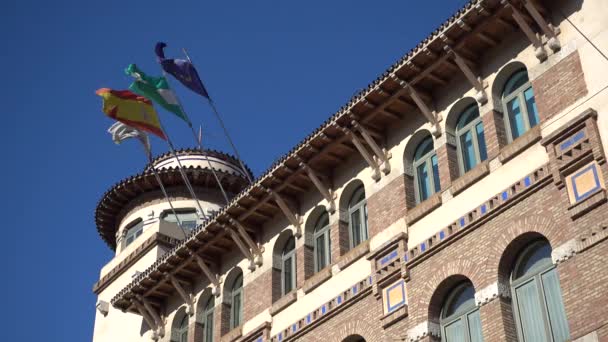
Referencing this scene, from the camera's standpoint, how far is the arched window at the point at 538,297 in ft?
64.0

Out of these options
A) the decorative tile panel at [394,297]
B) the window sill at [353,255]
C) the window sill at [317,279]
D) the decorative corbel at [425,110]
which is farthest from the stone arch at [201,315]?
the decorative corbel at [425,110]

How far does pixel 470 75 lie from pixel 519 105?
147cm

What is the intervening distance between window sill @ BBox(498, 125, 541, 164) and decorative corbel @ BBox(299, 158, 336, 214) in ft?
20.0

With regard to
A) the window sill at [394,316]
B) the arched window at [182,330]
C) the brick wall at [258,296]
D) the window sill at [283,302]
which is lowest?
the window sill at [394,316]

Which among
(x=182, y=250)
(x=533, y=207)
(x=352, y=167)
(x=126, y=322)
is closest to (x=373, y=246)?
(x=352, y=167)

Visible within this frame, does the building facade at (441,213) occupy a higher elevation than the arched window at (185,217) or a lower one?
lower

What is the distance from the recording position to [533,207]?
20.7 metres

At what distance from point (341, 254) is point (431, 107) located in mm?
4319

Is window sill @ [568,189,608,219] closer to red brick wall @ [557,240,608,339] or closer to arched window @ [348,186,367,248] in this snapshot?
Answer: red brick wall @ [557,240,608,339]

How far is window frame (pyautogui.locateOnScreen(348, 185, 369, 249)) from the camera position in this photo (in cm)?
2588

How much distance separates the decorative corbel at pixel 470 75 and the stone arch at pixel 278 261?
739 cm

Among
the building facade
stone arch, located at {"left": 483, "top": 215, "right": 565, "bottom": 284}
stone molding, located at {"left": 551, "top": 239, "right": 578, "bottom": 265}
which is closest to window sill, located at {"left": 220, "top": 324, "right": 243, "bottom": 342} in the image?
the building facade

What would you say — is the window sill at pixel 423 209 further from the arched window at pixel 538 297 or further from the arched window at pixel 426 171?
the arched window at pixel 538 297

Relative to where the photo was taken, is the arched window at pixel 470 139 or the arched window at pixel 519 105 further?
the arched window at pixel 470 139
